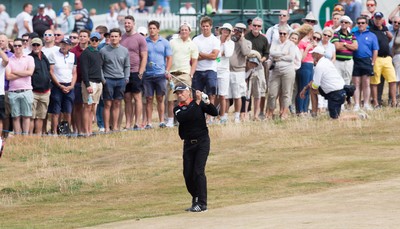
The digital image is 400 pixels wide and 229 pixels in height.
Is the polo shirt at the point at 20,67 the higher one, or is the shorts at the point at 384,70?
the polo shirt at the point at 20,67

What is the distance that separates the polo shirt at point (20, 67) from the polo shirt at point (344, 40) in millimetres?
7500

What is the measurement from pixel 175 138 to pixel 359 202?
28.5ft

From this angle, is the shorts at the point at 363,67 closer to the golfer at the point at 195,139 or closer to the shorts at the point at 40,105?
the shorts at the point at 40,105

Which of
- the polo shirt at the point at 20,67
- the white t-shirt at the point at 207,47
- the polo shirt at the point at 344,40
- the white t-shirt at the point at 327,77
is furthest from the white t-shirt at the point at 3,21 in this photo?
the white t-shirt at the point at 327,77

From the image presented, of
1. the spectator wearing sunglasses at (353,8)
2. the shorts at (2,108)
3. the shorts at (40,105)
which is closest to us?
the shorts at (2,108)

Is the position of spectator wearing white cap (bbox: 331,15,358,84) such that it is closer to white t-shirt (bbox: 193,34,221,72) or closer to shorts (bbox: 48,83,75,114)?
white t-shirt (bbox: 193,34,221,72)

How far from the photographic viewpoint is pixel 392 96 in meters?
29.4

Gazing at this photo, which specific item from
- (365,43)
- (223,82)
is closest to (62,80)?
(223,82)

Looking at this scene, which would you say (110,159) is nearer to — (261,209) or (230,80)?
(230,80)

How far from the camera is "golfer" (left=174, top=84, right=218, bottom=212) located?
57.0 ft

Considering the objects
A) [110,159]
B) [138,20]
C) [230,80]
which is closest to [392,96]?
[230,80]

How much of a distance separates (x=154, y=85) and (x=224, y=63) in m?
1.69

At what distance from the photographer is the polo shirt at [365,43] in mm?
28625

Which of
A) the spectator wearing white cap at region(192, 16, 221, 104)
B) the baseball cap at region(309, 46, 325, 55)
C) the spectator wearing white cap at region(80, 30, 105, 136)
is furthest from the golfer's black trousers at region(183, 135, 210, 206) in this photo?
the baseball cap at region(309, 46, 325, 55)
